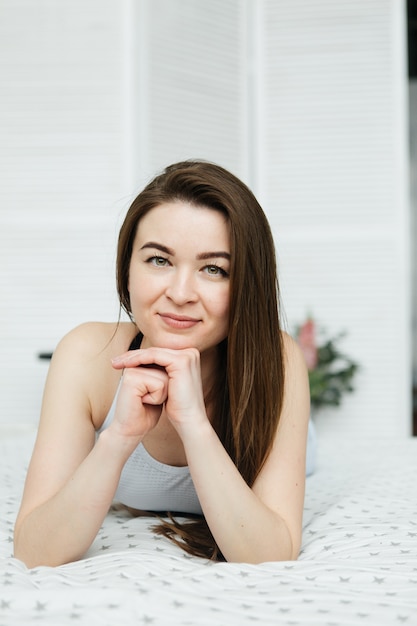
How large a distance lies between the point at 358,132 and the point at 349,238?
58cm

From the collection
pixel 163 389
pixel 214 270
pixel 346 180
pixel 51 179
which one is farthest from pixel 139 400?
pixel 346 180

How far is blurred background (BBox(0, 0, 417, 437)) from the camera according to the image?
398cm

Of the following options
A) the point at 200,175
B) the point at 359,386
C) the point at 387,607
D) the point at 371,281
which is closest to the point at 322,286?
the point at 371,281

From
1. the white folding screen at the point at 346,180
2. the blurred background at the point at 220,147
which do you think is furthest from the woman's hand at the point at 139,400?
the white folding screen at the point at 346,180

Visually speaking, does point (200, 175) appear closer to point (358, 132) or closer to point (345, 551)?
point (345, 551)

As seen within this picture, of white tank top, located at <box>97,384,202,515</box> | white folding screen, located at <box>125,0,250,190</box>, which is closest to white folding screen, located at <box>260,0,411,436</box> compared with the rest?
white folding screen, located at <box>125,0,250,190</box>

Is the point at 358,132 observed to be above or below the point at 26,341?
above

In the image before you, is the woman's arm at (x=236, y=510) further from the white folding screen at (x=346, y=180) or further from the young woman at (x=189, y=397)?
the white folding screen at (x=346, y=180)

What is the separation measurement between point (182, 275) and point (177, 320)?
0.26ft

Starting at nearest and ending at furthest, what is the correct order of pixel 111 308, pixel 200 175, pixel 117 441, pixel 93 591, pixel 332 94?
pixel 93 591
pixel 117 441
pixel 200 175
pixel 111 308
pixel 332 94

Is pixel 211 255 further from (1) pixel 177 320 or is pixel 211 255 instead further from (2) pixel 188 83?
Answer: (2) pixel 188 83

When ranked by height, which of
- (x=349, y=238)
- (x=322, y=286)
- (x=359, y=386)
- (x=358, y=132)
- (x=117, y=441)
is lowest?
(x=359, y=386)

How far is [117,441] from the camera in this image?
1.21 meters

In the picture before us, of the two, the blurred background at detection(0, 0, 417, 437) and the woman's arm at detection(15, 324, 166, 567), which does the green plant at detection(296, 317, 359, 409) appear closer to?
the blurred background at detection(0, 0, 417, 437)
